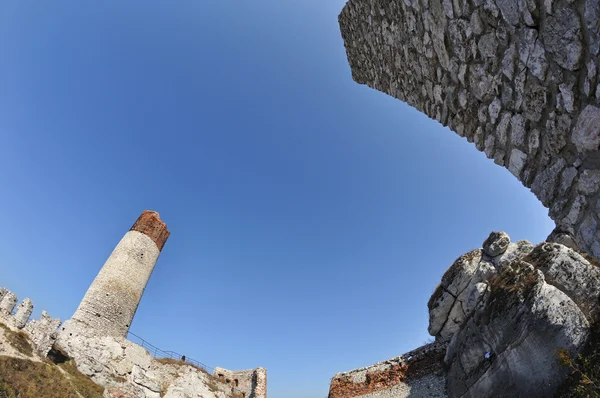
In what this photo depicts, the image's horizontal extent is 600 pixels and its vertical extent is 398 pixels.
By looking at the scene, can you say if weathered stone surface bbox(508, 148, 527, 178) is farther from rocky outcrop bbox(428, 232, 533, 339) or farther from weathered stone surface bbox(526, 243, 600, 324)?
rocky outcrop bbox(428, 232, 533, 339)

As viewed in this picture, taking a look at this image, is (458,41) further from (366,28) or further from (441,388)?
(441,388)

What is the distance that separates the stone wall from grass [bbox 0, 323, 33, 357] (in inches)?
734

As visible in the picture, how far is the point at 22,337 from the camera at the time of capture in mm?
14953

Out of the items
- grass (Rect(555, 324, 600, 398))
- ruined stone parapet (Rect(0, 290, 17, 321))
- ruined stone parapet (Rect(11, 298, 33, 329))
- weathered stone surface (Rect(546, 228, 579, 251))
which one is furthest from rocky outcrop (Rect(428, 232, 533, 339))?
ruined stone parapet (Rect(0, 290, 17, 321))

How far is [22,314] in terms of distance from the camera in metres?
15.6

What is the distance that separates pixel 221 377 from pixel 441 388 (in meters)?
18.2

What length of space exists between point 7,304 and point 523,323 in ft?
67.4

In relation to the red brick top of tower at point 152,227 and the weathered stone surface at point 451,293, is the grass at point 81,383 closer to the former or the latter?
the red brick top of tower at point 152,227

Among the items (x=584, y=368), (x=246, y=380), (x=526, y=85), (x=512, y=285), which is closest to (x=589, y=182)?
(x=526, y=85)

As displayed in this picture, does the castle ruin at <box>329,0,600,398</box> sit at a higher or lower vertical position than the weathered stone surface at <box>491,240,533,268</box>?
lower

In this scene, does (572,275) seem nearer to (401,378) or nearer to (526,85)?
(401,378)

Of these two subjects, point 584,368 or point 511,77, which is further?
point 584,368

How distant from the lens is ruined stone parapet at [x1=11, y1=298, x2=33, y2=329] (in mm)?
15383

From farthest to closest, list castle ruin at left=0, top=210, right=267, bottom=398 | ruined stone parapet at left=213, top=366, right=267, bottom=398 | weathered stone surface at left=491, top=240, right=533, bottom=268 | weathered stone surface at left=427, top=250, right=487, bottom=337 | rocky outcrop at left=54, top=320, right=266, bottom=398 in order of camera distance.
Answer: ruined stone parapet at left=213, top=366, right=267, bottom=398
rocky outcrop at left=54, top=320, right=266, bottom=398
castle ruin at left=0, top=210, right=267, bottom=398
weathered stone surface at left=427, top=250, right=487, bottom=337
weathered stone surface at left=491, top=240, right=533, bottom=268
